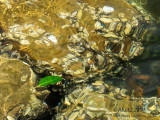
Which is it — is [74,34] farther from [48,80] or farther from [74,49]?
[48,80]

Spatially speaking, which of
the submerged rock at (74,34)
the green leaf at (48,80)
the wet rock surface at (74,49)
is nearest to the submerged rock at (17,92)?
the wet rock surface at (74,49)

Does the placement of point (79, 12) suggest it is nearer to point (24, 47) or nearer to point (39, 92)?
point (24, 47)

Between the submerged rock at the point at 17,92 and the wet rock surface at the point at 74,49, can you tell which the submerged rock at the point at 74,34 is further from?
the submerged rock at the point at 17,92

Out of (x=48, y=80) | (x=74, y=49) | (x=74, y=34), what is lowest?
(x=48, y=80)

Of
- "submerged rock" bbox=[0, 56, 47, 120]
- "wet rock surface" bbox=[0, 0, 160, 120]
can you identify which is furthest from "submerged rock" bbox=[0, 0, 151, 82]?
"submerged rock" bbox=[0, 56, 47, 120]

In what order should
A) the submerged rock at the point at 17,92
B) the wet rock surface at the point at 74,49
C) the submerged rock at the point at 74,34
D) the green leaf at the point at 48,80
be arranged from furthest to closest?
the submerged rock at the point at 74,34 < the green leaf at the point at 48,80 < the wet rock surface at the point at 74,49 < the submerged rock at the point at 17,92

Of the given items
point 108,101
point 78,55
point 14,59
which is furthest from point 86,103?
point 14,59

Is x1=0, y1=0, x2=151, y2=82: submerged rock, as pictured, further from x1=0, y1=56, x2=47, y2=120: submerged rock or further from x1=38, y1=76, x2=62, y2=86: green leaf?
x1=0, y1=56, x2=47, y2=120: submerged rock

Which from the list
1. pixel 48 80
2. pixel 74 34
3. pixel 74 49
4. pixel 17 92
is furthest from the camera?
pixel 74 34

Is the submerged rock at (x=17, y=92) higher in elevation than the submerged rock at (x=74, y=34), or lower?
lower

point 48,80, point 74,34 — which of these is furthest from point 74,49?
point 48,80

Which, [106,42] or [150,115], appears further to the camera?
[106,42]
